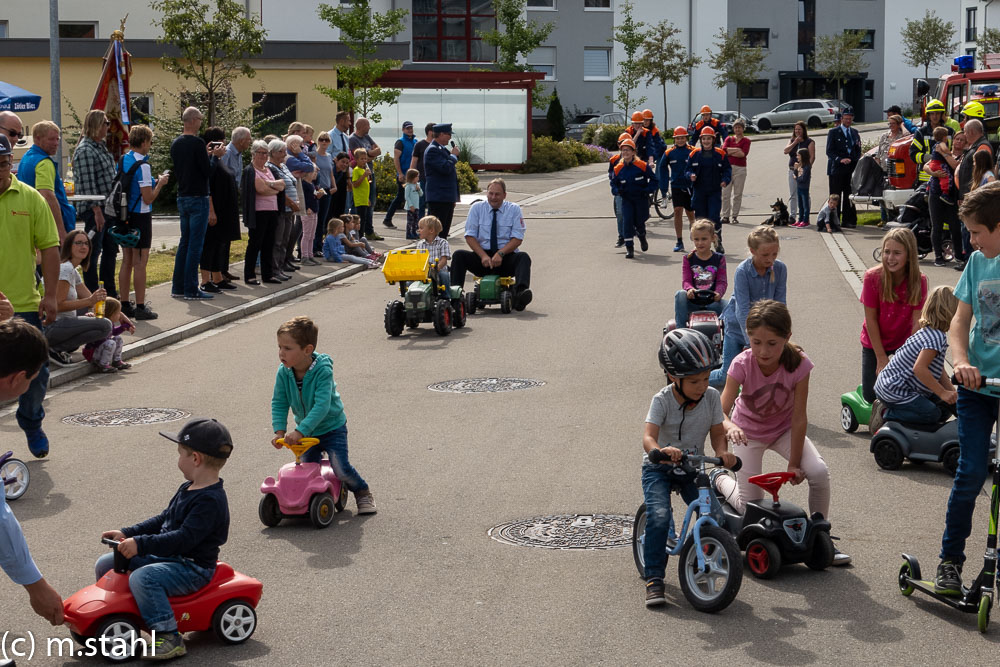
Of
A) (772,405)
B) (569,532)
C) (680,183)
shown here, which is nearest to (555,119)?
(680,183)

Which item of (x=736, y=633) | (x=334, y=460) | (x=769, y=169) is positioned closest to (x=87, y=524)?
(x=334, y=460)

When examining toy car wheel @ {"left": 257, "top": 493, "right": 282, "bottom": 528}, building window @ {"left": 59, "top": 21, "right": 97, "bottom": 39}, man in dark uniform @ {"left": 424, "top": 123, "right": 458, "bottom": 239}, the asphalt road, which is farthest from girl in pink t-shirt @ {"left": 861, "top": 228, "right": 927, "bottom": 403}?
building window @ {"left": 59, "top": 21, "right": 97, "bottom": 39}

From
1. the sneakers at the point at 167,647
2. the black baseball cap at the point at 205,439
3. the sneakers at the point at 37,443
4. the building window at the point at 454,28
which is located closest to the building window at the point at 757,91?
the building window at the point at 454,28

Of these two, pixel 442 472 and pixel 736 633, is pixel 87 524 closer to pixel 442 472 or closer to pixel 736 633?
pixel 442 472

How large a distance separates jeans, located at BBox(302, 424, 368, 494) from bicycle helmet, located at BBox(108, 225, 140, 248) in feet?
25.5

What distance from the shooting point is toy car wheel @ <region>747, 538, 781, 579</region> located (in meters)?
6.69

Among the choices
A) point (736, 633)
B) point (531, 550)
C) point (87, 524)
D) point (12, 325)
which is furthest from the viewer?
point (87, 524)

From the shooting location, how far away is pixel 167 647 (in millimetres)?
5574

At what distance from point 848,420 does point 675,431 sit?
401cm

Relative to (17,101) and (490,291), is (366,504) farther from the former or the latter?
(17,101)

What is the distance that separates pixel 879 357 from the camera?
31.3ft

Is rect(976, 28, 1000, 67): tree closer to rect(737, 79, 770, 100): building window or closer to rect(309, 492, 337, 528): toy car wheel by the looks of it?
rect(737, 79, 770, 100): building window

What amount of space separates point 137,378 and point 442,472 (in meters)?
5.11

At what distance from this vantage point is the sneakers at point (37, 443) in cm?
925
